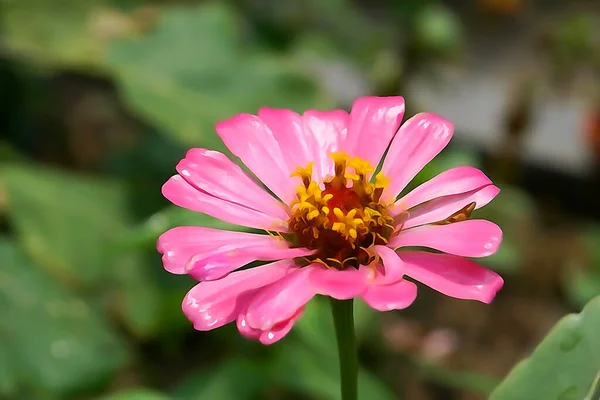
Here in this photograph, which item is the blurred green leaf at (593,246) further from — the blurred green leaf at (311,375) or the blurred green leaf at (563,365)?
the blurred green leaf at (563,365)

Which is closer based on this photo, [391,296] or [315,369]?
[391,296]

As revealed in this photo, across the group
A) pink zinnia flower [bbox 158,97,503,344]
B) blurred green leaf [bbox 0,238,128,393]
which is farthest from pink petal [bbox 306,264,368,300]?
blurred green leaf [bbox 0,238,128,393]

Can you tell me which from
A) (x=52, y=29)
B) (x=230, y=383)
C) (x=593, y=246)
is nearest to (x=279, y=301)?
(x=230, y=383)

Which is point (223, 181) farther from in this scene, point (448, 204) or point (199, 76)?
point (199, 76)

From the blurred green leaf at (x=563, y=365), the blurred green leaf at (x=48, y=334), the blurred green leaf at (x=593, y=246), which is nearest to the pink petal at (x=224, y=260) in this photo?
the blurred green leaf at (x=563, y=365)

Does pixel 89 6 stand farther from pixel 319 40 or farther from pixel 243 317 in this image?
pixel 243 317
